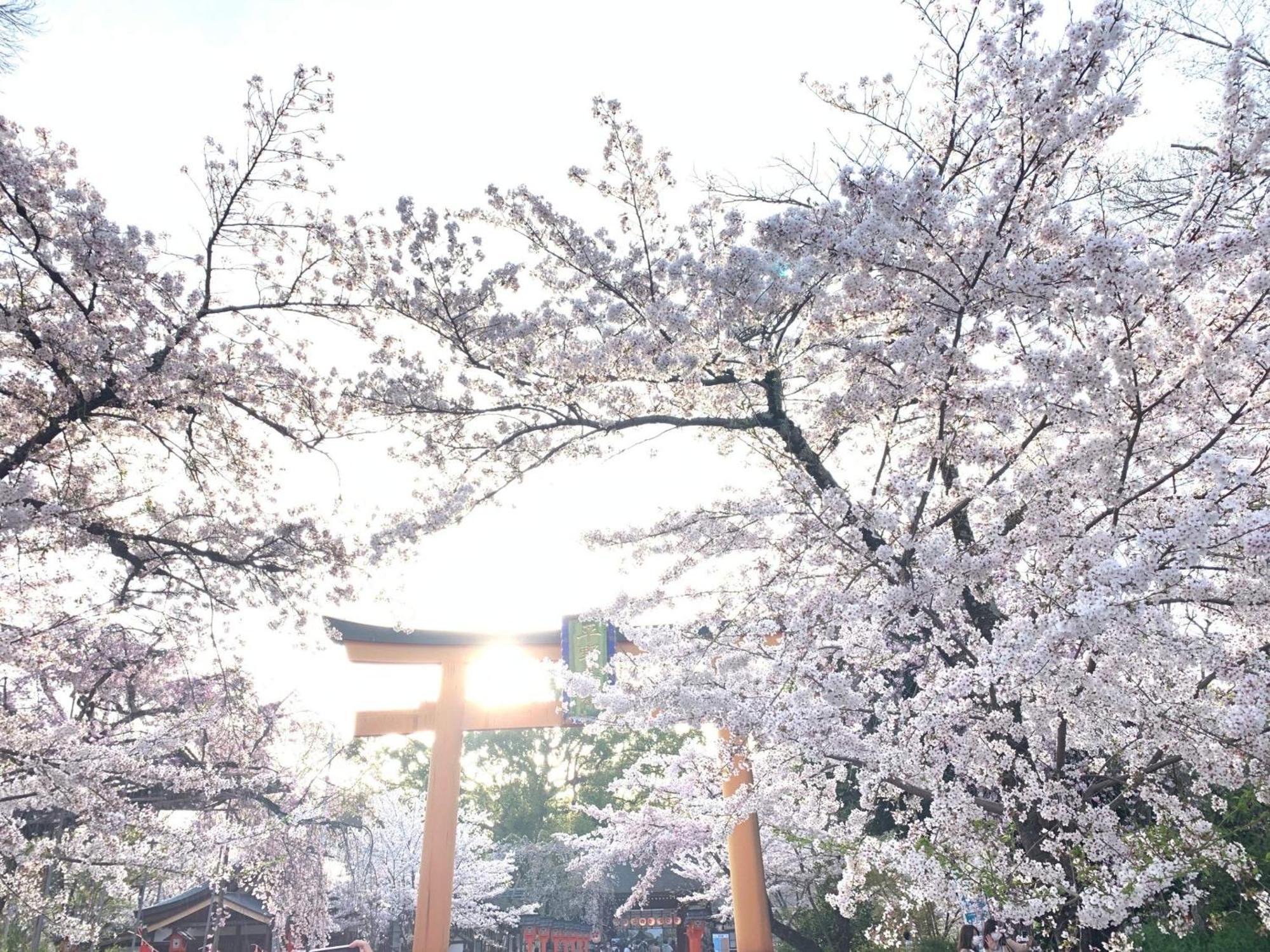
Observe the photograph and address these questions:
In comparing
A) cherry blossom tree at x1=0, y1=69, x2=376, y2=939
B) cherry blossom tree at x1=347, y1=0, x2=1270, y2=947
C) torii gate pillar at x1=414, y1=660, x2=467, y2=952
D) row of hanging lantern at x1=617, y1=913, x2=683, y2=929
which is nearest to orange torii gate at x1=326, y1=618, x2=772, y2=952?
torii gate pillar at x1=414, y1=660, x2=467, y2=952

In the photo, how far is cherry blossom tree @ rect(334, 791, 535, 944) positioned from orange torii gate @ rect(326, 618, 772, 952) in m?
6.80

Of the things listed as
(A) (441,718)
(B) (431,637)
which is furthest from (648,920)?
(B) (431,637)

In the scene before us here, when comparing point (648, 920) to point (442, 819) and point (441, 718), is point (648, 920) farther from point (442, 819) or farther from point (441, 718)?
point (441, 718)

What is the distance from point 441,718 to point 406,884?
423 inches

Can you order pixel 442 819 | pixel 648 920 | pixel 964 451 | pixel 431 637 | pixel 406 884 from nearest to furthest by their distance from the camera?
pixel 964 451 < pixel 442 819 < pixel 431 637 < pixel 406 884 < pixel 648 920

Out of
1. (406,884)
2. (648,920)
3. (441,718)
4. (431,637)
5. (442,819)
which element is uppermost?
(431,637)

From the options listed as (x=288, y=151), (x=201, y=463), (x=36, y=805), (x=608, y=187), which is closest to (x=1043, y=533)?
(x=608, y=187)

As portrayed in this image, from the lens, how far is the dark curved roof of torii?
12.7 metres

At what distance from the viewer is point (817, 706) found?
4.59m

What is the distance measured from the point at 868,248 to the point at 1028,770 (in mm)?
3197

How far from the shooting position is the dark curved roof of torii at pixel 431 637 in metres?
12.7

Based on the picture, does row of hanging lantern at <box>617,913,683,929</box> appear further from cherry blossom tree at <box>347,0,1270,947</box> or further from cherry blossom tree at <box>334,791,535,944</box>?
cherry blossom tree at <box>347,0,1270,947</box>

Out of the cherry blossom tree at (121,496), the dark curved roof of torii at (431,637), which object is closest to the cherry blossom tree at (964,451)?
the cherry blossom tree at (121,496)

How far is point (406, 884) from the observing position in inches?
806
